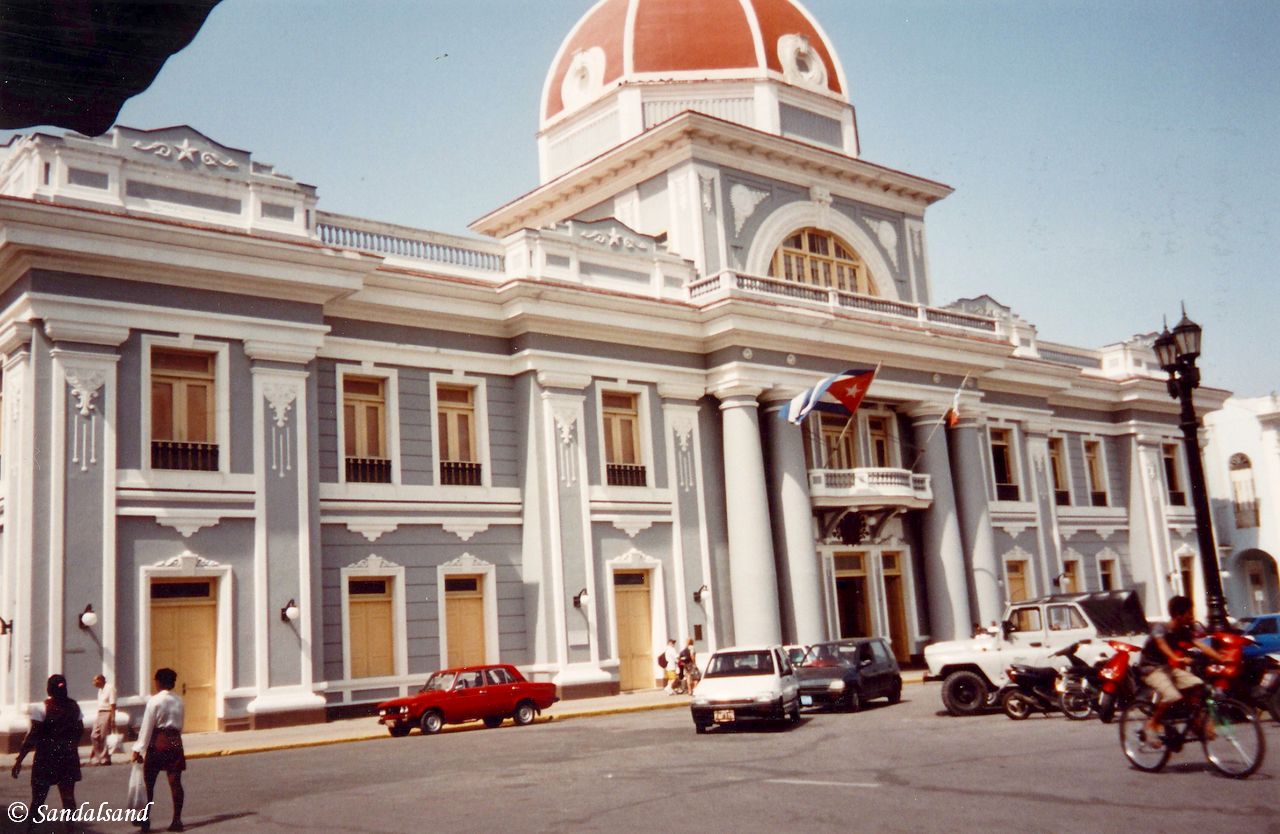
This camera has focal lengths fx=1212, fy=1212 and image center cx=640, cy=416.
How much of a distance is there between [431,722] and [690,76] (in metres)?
20.8

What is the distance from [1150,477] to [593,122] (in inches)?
900

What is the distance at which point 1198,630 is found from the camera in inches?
488

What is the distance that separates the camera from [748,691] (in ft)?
58.5

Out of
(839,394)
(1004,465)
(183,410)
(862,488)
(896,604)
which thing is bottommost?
(896,604)

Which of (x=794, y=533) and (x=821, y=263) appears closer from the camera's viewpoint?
(x=794, y=533)

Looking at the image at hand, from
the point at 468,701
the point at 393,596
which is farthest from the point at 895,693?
the point at 393,596

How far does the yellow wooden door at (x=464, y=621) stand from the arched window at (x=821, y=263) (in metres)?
12.2

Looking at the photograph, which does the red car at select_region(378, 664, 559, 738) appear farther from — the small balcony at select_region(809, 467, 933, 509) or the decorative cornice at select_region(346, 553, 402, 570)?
the small balcony at select_region(809, 467, 933, 509)

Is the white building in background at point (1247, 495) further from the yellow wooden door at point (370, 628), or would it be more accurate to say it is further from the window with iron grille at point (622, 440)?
the yellow wooden door at point (370, 628)

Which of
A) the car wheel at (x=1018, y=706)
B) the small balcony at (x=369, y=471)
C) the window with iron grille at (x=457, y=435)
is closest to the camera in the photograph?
the car wheel at (x=1018, y=706)

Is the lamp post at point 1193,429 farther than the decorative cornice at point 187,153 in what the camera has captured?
No

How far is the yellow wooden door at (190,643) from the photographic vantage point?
21.2 metres

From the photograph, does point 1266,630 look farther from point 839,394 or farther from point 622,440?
point 622,440

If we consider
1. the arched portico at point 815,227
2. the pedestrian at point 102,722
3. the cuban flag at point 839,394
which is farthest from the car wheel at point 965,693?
the arched portico at point 815,227
